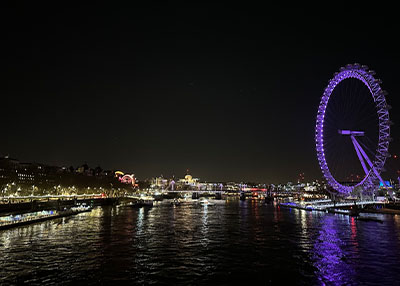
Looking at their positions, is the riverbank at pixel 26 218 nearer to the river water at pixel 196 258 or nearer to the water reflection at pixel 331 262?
the river water at pixel 196 258

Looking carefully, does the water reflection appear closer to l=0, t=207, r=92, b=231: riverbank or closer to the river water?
the river water

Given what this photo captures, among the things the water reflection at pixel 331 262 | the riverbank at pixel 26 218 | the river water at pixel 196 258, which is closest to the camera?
the river water at pixel 196 258

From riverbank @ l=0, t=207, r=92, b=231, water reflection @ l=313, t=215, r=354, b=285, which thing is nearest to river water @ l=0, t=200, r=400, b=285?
water reflection @ l=313, t=215, r=354, b=285

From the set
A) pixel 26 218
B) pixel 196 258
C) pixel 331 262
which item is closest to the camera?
pixel 331 262

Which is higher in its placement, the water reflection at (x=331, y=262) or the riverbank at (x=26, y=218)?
the riverbank at (x=26, y=218)

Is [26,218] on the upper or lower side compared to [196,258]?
upper

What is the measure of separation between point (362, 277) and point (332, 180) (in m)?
60.7

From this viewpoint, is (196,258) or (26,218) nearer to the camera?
(196,258)

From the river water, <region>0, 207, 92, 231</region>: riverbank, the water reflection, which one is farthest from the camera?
<region>0, 207, 92, 231</region>: riverbank

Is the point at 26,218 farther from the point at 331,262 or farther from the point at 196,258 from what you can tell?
the point at 331,262

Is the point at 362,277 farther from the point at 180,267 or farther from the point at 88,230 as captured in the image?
the point at 88,230

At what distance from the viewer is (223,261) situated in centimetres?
2350

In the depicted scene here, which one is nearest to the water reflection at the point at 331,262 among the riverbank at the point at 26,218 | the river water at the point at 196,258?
the river water at the point at 196,258

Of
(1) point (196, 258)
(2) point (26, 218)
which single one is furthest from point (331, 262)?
(2) point (26, 218)
